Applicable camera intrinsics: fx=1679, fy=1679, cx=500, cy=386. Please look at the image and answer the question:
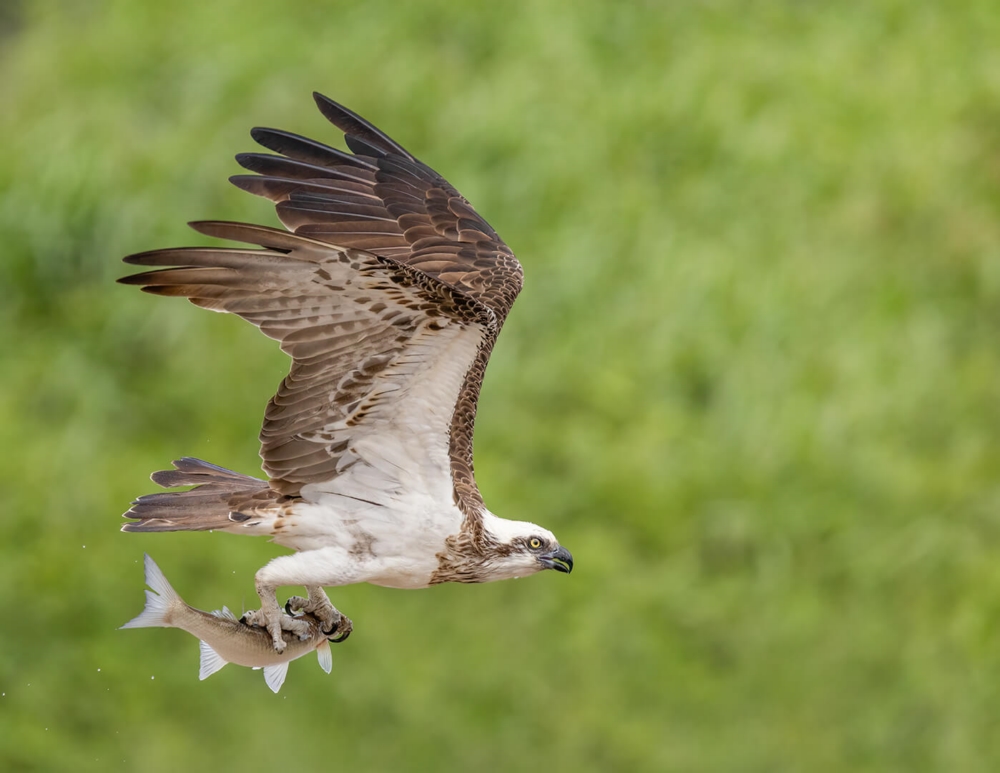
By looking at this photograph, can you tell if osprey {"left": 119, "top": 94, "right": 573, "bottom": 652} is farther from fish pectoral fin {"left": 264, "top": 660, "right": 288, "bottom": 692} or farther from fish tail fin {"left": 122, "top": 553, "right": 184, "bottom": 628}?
fish tail fin {"left": 122, "top": 553, "right": 184, "bottom": 628}

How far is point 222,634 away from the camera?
7.43m

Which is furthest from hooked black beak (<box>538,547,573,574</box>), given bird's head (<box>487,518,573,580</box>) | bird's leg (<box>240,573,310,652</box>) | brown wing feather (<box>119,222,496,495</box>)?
bird's leg (<box>240,573,310,652</box>)

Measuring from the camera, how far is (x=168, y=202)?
16641mm

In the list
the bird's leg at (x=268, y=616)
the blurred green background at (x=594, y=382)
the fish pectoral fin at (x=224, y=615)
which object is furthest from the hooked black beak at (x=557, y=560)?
the blurred green background at (x=594, y=382)

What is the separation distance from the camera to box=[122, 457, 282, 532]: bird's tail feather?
26.0 ft

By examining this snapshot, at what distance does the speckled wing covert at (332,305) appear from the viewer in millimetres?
7320

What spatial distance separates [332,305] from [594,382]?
8741 mm

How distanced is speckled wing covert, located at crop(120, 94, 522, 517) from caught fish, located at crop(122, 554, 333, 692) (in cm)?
72

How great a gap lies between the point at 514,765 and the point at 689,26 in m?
8.93

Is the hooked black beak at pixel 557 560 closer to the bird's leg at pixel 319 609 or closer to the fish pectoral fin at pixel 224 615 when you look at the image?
the bird's leg at pixel 319 609

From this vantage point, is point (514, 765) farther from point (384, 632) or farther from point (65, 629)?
point (65, 629)

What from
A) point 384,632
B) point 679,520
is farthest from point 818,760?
point 384,632

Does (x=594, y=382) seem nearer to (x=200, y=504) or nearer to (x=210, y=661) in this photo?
(x=200, y=504)

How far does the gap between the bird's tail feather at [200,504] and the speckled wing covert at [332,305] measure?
0.56 ft
